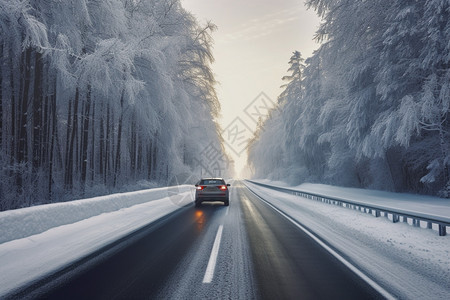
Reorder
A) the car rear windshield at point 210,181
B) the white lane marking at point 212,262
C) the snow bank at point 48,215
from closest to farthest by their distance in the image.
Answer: the white lane marking at point 212,262
the snow bank at point 48,215
the car rear windshield at point 210,181

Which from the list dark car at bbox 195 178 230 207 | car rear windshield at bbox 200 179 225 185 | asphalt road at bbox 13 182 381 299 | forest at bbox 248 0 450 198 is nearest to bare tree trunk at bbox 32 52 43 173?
asphalt road at bbox 13 182 381 299

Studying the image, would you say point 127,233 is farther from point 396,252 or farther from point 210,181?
point 210,181

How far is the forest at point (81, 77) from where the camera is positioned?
9.55 meters

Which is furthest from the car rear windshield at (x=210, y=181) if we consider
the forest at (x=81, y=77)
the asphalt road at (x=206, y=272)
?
the asphalt road at (x=206, y=272)

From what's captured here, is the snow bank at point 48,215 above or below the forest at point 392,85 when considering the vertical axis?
below

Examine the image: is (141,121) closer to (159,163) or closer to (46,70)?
(46,70)

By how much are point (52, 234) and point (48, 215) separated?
57cm

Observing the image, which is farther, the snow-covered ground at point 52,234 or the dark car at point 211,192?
the dark car at point 211,192

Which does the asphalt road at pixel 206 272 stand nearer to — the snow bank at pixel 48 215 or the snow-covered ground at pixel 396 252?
the snow-covered ground at pixel 396 252

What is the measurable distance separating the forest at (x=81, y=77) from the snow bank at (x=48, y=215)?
86.5 inches

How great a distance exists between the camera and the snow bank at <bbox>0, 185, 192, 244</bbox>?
6157 millimetres

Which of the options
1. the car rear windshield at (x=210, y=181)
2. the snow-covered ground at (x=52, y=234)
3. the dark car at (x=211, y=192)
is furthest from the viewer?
the car rear windshield at (x=210, y=181)

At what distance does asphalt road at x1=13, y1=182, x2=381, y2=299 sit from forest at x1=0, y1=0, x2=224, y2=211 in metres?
5.95

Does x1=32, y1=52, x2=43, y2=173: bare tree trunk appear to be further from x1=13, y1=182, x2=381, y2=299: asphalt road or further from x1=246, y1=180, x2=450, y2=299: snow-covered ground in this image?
x1=246, y1=180, x2=450, y2=299: snow-covered ground
